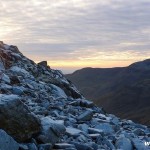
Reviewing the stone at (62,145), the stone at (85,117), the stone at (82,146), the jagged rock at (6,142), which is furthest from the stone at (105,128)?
the jagged rock at (6,142)

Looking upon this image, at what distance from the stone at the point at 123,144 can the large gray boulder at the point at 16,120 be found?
371 cm

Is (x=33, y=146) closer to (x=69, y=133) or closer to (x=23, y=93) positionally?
(x=69, y=133)

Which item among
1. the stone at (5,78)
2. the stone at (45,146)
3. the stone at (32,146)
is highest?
the stone at (5,78)

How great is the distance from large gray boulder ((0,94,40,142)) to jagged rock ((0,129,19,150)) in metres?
0.61

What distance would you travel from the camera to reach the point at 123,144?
1273 centimetres

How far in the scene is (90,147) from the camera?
10.9 m

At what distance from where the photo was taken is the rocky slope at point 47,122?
9.51 meters

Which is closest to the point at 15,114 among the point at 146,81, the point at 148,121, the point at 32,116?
the point at 32,116

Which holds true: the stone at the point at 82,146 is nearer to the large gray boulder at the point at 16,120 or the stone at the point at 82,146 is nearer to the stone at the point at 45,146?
the stone at the point at 45,146

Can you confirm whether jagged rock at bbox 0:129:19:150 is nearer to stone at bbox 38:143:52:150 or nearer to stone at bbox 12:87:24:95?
stone at bbox 38:143:52:150

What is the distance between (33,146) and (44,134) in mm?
835

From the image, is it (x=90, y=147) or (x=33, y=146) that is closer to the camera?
(x=33, y=146)

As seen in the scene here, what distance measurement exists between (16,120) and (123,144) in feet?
15.0

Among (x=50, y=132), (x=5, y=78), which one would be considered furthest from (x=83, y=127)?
(x=5, y=78)
